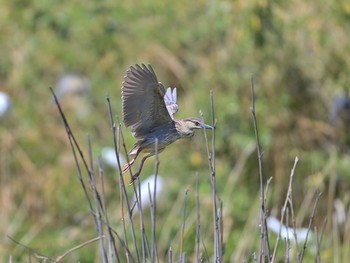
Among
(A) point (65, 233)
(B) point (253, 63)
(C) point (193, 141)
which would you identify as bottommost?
(A) point (65, 233)

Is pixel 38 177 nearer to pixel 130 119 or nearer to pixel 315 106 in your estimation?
pixel 315 106

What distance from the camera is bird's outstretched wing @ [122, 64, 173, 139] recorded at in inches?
112

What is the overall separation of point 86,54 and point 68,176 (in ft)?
3.37

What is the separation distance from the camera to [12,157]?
6980mm

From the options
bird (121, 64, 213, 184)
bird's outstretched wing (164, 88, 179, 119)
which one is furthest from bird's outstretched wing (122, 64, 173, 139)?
bird's outstretched wing (164, 88, 179, 119)

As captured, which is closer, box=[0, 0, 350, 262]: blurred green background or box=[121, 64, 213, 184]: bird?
box=[121, 64, 213, 184]: bird

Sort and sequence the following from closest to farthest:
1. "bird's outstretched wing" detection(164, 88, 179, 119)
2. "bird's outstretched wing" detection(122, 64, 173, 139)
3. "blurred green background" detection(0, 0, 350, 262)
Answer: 1. "bird's outstretched wing" detection(122, 64, 173, 139)
2. "bird's outstretched wing" detection(164, 88, 179, 119)
3. "blurred green background" detection(0, 0, 350, 262)

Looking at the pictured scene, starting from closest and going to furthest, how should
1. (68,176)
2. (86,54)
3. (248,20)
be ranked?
1. (248,20)
2. (68,176)
3. (86,54)

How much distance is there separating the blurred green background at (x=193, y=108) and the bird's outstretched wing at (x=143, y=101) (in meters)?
2.10

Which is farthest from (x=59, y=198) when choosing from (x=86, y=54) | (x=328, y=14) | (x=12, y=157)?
(x=328, y=14)

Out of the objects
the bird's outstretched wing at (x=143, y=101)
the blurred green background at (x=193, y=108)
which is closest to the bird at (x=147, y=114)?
the bird's outstretched wing at (x=143, y=101)

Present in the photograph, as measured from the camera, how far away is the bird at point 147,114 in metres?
2.87

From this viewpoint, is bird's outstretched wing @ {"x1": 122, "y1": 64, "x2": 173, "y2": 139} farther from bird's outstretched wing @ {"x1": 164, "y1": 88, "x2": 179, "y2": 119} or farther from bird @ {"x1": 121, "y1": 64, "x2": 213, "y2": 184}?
bird's outstretched wing @ {"x1": 164, "y1": 88, "x2": 179, "y2": 119}

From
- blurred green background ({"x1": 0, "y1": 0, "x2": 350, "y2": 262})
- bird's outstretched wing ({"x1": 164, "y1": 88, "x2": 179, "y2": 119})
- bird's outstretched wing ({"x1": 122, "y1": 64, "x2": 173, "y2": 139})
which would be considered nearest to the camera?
bird's outstretched wing ({"x1": 122, "y1": 64, "x2": 173, "y2": 139})
